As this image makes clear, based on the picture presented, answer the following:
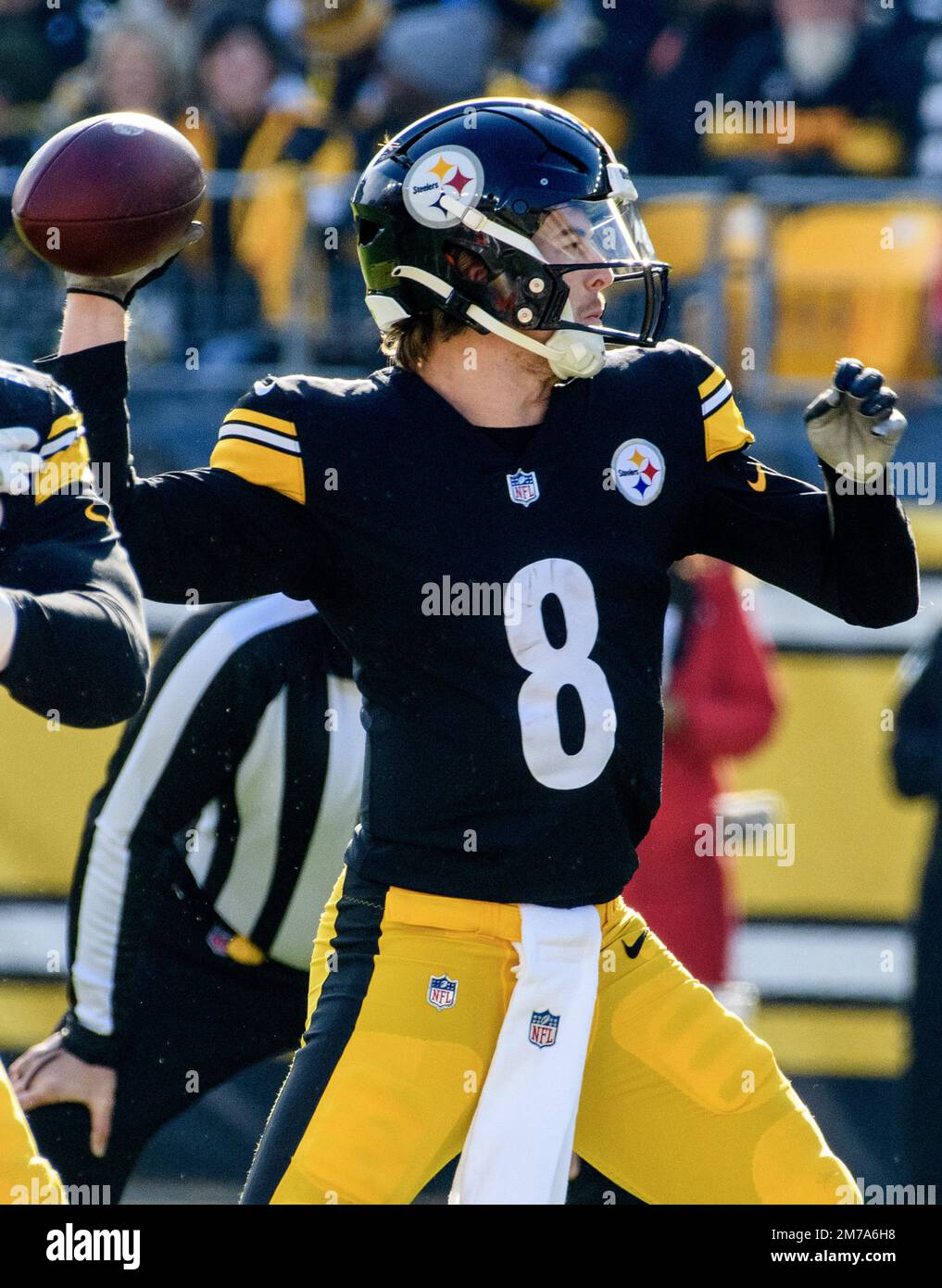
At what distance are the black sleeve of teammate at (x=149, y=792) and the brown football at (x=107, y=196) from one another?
2.46 ft

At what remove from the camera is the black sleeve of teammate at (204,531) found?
2566 millimetres

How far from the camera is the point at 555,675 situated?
8.30 ft

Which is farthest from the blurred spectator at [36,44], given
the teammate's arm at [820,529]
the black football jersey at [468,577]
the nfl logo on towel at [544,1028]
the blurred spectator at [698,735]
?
the nfl logo on towel at [544,1028]

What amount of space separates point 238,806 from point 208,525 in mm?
908

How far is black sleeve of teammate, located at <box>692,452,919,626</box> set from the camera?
8.87ft

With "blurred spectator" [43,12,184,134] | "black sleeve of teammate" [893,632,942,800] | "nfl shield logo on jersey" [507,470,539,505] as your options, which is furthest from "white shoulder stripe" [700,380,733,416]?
"blurred spectator" [43,12,184,134]

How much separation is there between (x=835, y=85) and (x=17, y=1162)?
474cm

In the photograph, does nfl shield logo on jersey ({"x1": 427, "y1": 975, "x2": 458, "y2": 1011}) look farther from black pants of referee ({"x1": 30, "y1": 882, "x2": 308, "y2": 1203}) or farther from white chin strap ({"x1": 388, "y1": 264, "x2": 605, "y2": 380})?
black pants of referee ({"x1": 30, "y1": 882, "x2": 308, "y2": 1203})

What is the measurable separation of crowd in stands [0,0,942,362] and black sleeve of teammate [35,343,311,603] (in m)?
2.90

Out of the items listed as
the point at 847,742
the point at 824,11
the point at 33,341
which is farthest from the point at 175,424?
the point at 824,11

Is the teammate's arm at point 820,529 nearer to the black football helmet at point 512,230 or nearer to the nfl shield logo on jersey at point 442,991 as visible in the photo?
the black football helmet at point 512,230

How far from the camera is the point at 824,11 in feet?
19.7

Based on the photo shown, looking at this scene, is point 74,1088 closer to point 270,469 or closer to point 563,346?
point 270,469

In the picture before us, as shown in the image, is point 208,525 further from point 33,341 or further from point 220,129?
point 220,129
